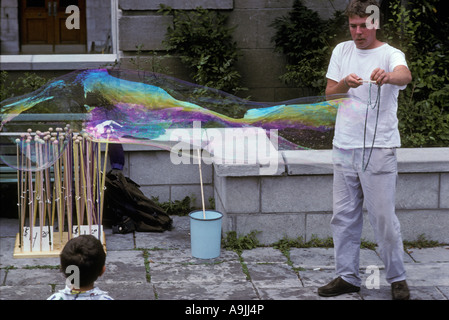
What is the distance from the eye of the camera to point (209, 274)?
506 cm

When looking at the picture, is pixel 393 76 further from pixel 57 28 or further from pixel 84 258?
pixel 57 28

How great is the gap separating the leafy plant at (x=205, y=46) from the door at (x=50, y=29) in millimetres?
5004

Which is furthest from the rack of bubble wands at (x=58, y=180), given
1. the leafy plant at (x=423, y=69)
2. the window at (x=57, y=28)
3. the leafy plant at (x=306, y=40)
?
the window at (x=57, y=28)

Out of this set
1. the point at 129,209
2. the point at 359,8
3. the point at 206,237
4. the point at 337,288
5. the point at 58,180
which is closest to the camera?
the point at 359,8

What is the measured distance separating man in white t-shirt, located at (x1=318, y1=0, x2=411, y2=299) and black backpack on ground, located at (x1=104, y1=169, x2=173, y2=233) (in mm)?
2095

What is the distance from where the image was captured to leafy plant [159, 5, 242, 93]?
7.36m

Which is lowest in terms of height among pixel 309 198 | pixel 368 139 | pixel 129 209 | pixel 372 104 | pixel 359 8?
pixel 129 209

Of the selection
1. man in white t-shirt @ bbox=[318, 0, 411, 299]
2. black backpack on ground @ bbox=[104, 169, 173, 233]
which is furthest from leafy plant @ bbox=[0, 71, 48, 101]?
man in white t-shirt @ bbox=[318, 0, 411, 299]

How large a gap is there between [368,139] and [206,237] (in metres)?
1.67

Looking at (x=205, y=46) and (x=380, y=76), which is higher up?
(x=205, y=46)

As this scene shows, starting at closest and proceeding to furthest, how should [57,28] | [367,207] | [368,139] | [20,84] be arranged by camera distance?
[368,139]
[367,207]
[20,84]
[57,28]

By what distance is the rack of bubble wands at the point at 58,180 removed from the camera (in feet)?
17.3

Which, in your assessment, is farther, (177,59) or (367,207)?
(177,59)

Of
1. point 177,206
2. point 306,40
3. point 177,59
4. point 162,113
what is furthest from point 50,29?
point 162,113
